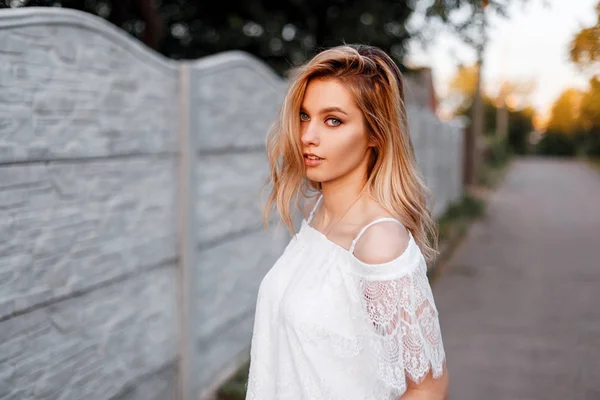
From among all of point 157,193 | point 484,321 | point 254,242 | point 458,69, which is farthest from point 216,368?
point 458,69

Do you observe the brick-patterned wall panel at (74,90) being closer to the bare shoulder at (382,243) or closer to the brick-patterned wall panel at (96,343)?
the brick-patterned wall panel at (96,343)

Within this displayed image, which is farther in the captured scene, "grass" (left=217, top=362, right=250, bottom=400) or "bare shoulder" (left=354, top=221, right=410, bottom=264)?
"grass" (left=217, top=362, right=250, bottom=400)

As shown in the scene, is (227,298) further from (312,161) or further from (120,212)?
(312,161)

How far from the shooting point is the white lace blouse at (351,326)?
1756 mm

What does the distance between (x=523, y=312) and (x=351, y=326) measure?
530cm

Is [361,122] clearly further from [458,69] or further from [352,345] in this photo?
[458,69]

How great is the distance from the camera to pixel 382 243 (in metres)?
1.77

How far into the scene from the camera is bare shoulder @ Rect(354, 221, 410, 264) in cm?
176

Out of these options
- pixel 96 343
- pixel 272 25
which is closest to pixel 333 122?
pixel 96 343

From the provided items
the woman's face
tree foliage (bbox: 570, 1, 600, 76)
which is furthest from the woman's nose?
tree foliage (bbox: 570, 1, 600, 76)

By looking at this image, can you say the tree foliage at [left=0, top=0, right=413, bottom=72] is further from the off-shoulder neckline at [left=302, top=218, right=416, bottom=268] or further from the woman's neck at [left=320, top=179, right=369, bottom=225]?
the off-shoulder neckline at [left=302, top=218, right=416, bottom=268]

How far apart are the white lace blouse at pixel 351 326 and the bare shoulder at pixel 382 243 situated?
15mm

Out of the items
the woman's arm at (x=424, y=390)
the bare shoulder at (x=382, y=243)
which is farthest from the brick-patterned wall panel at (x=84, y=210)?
the woman's arm at (x=424, y=390)

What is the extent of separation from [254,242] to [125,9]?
8.40 ft
